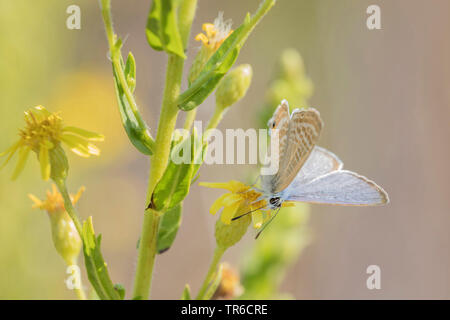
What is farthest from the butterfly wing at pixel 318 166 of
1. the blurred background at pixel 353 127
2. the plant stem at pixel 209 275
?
the blurred background at pixel 353 127

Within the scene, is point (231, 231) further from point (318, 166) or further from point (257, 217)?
point (318, 166)

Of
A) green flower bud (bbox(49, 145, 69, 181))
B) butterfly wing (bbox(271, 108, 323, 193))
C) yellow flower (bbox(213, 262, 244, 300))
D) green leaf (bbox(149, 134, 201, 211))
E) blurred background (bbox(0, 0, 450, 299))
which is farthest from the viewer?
blurred background (bbox(0, 0, 450, 299))

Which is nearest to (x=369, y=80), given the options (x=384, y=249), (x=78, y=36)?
(x=384, y=249)

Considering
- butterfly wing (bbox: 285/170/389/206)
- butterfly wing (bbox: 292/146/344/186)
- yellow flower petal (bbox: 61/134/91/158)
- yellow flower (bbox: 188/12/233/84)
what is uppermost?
yellow flower (bbox: 188/12/233/84)

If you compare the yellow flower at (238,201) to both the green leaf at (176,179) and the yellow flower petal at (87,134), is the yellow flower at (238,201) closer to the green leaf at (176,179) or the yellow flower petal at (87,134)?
the green leaf at (176,179)

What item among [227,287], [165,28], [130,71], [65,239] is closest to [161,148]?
[130,71]

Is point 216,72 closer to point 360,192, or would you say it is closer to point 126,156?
point 360,192

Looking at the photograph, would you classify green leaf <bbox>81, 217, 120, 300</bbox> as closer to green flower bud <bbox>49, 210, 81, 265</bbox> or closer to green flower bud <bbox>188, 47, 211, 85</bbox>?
green flower bud <bbox>49, 210, 81, 265</bbox>

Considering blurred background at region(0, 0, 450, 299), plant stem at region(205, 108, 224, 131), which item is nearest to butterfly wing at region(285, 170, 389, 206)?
plant stem at region(205, 108, 224, 131)
